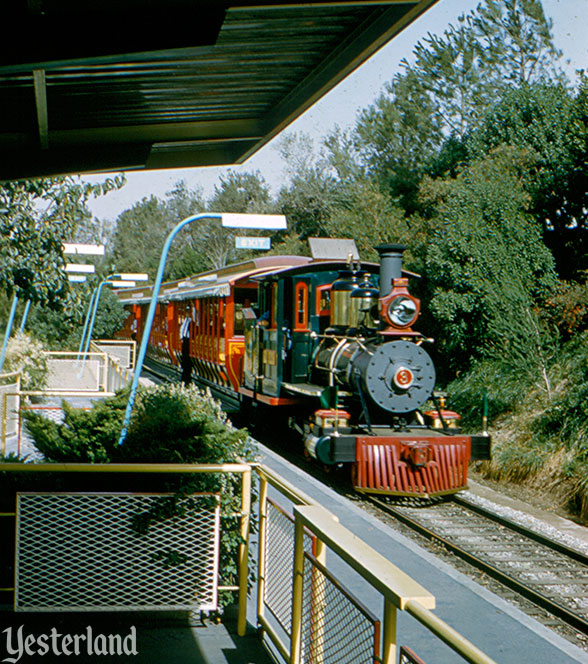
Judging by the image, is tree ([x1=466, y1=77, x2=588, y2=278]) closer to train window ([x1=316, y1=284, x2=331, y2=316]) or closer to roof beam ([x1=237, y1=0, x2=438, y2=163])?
train window ([x1=316, y1=284, x2=331, y2=316])

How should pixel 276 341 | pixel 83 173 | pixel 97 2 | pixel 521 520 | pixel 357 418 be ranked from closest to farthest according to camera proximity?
pixel 97 2 → pixel 83 173 → pixel 521 520 → pixel 357 418 → pixel 276 341

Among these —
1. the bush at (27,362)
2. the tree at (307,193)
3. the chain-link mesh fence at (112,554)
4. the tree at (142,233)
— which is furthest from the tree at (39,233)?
the tree at (142,233)

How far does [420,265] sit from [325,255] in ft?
24.4

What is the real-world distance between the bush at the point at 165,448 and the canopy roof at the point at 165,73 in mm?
1866

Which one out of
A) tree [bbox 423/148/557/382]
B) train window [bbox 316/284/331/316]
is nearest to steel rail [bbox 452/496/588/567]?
train window [bbox 316/284/331/316]

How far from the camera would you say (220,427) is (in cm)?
539

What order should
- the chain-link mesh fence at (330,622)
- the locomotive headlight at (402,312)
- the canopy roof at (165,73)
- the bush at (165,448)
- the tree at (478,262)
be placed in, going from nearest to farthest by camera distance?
the canopy roof at (165,73)
the chain-link mesh fence at (330,622)
the bush at (165,448)
the locomotive headlight at (402,312)
the tree at (478,262)

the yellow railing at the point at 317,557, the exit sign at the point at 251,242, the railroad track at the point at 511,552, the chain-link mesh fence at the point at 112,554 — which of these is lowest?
the railroad track at the point at 511,552

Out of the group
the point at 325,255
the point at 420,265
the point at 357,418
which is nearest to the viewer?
the point at 357,418

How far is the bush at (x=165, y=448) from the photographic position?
15.6 feet

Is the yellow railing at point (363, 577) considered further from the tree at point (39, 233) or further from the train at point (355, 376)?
the tree at point (39, 233)

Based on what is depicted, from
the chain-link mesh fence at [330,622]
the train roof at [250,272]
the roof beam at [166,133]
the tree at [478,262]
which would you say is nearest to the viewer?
the chain-link mesh fence at [330,622]

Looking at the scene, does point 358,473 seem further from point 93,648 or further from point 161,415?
point 93,648

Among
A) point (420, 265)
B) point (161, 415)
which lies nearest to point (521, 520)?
point (161, 415)
